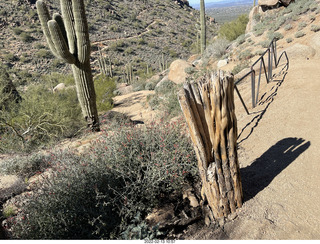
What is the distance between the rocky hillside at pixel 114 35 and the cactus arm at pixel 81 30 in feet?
73.5

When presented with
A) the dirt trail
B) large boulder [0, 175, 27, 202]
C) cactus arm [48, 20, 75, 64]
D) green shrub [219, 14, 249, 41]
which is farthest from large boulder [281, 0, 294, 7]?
large boulder [0, 175, 27, 202]

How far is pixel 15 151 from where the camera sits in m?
6.91

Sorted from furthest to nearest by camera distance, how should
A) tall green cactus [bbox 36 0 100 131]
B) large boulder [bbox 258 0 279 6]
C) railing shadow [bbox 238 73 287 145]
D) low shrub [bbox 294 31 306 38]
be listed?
large boulder [bbox 258 0 279 6]
low shrub [bbox 294 31 306 38]
tall green cactus [bbox 36 0 100 131]
railing shadow [bbox 238 73 287 145]

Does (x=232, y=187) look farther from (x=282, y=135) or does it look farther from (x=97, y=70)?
(x=97, y=70)

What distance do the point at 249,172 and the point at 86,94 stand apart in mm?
6398

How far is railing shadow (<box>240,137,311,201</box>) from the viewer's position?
3146mm

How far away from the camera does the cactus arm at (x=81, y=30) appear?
7047mm

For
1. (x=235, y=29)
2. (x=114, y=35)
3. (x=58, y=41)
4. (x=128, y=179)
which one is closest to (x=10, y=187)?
(x=128, y=179)

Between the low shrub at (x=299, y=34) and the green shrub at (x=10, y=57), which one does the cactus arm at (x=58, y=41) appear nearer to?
the low shrub at (x=299, y=34)

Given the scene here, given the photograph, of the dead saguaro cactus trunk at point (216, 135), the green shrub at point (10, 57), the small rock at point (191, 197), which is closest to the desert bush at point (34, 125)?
the small rock at point (191, 197)

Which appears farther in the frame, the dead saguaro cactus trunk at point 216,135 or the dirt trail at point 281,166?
the dirt trail at point 281,166

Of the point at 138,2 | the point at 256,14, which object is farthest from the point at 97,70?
the point at 138,2

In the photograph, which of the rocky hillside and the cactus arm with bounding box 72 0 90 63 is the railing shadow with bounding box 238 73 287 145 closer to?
the cactus arm with bounding box 72 0 90 63

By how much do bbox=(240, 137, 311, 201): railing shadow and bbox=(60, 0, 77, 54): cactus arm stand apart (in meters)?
6.99
